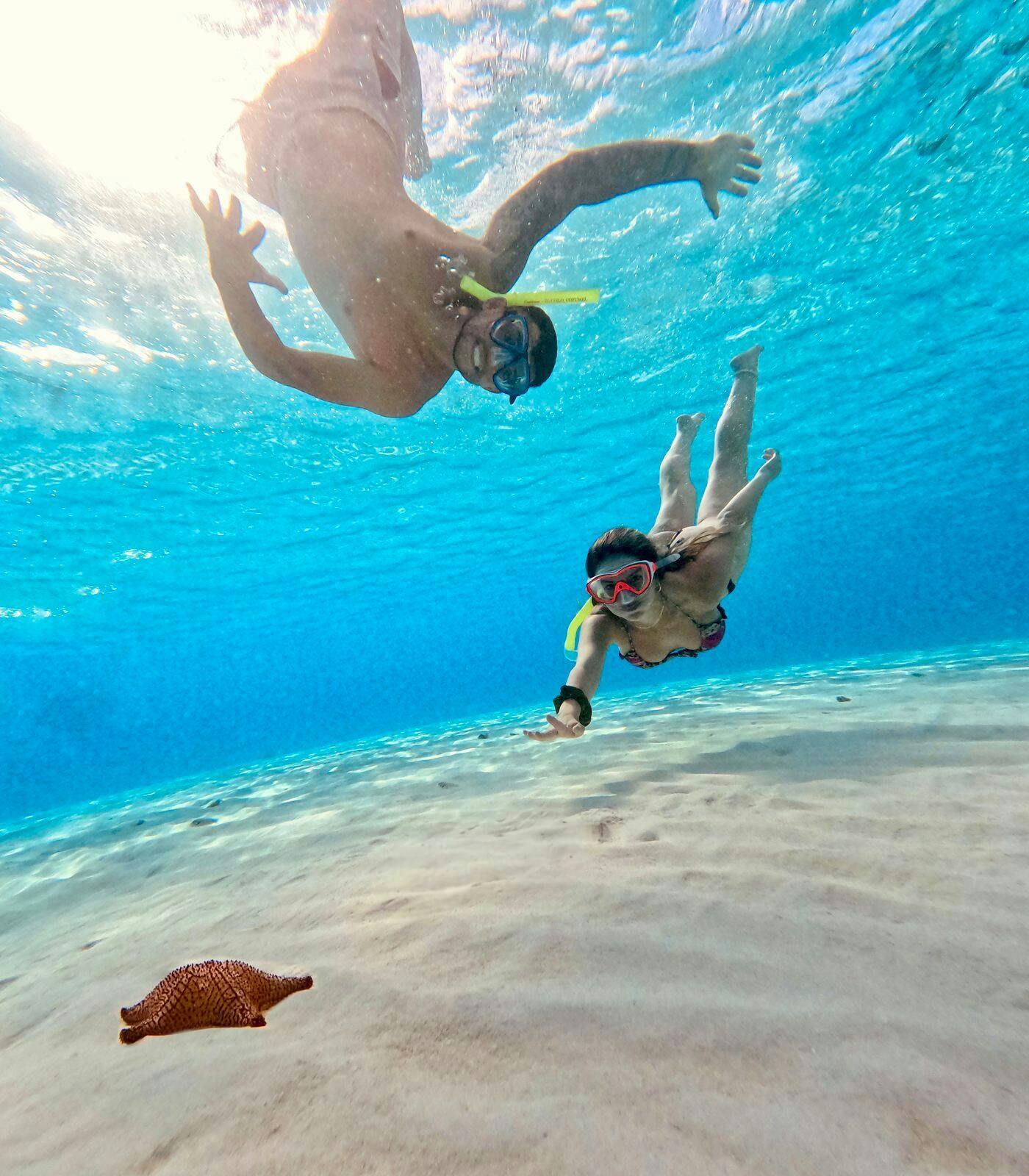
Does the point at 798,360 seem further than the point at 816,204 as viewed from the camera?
Yes

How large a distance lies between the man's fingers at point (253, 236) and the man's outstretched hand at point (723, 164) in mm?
3092

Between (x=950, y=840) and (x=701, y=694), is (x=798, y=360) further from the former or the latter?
(x=950, y=840)

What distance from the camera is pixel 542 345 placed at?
11.0 feet

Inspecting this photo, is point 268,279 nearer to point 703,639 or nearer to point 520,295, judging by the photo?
point 520,295

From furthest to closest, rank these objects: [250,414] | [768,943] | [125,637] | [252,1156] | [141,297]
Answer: [125,637] < [250,414] < [141,297] < [768,943] < [252,1156]

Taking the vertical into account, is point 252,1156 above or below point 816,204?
below

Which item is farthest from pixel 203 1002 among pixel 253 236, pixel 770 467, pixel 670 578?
pixel 770 467

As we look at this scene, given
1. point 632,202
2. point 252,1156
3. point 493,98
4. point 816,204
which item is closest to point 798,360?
point 816,204

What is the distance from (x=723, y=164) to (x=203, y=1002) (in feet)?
19.6

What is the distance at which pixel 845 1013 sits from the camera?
196 centimetres

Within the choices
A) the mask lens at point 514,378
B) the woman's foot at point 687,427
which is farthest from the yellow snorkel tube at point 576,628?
the woman's foot at point 687,427

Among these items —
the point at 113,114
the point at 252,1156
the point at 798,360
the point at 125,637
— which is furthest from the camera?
the point at 125,637

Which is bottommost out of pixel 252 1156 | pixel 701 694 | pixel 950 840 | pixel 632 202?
pixel 701 694

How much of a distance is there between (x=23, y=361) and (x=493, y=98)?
10848 millimetres
